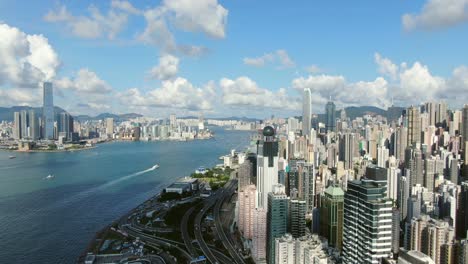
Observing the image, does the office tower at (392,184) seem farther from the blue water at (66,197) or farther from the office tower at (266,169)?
the blue water at (66,197)

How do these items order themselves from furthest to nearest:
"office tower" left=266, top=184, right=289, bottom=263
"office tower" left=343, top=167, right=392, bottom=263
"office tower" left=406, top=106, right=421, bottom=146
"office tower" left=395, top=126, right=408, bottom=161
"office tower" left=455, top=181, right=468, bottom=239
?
"office tower" left=406, top=106, right=421, bottom=146, "office tower" left=395, top=126, right=408, bottom=161, "office tower" left=455, top=181, right=468, bottom=239, "office tower" left=266, top=184, right=289, bottom=263, "office tower" left=343, top=167, right=392, bottom=263

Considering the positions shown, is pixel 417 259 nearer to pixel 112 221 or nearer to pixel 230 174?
pixel 112 221

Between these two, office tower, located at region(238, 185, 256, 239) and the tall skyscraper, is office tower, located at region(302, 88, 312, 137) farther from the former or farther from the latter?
the tall skyscraper

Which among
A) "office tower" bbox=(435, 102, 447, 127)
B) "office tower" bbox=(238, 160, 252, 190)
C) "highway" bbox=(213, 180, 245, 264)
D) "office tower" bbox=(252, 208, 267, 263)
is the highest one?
"office tower" bbox=(435, 102, 447, 127)

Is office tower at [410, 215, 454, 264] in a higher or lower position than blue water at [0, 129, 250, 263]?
higher

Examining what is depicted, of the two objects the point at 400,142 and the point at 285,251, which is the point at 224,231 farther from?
→ the point at 400,142

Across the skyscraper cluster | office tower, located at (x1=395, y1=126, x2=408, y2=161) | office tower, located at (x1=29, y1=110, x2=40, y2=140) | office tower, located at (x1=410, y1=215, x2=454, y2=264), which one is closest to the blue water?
the skyscraper cluster

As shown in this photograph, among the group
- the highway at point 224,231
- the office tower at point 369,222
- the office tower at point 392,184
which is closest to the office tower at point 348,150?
the highway at point 224,231

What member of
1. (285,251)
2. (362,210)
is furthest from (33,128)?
(362,210)
